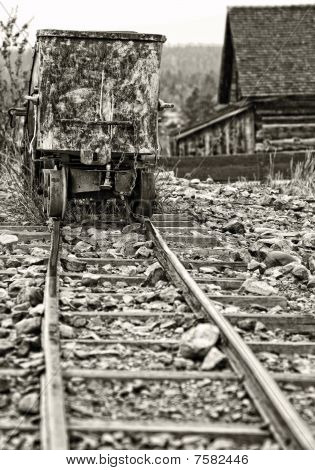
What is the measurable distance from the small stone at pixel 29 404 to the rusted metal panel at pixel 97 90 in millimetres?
4409

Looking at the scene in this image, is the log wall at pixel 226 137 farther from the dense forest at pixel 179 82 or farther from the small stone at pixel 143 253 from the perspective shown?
the small stone at pixel 143 253

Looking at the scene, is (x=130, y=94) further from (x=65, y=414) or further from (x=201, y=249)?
(x=65, y=414)

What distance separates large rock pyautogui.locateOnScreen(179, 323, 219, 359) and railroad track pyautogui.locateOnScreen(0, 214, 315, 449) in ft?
0.12

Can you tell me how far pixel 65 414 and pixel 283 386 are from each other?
109 centimetres

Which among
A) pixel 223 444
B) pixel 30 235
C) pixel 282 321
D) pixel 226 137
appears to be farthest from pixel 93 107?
pixel 226 137

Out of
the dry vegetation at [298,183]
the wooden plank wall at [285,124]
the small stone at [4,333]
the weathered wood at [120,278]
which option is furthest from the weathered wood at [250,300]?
the wooden plank wall at [285,124]

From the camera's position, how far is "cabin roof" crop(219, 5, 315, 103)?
71.8ft

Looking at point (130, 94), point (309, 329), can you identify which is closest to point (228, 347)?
point (309, 329)

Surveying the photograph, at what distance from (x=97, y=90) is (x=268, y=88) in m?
15.3

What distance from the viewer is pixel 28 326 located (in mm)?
3947

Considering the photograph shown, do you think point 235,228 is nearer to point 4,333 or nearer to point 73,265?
point 73,265

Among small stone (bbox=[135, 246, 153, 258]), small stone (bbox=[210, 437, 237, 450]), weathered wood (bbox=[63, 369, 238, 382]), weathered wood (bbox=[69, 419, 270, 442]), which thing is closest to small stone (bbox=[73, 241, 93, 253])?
small stone (bbox=[135, 246, 153, 258])

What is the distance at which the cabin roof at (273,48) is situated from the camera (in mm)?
21875
